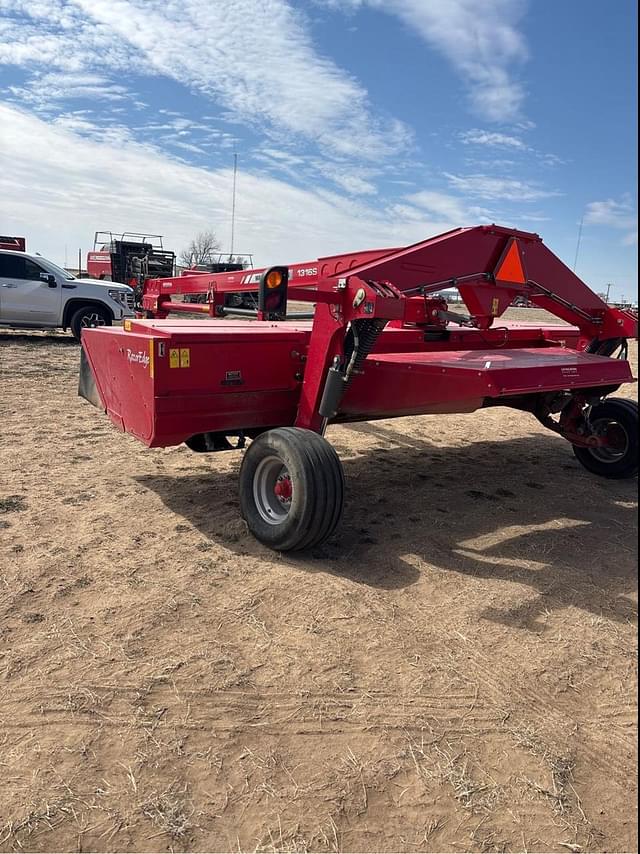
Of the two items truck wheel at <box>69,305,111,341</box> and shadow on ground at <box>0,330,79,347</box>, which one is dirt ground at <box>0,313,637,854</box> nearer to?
truck wheel at <box>69,305,111,341</box>

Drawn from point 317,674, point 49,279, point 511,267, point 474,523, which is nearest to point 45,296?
point 49,279

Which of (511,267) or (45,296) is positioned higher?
(511,267)

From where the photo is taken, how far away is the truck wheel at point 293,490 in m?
3.47

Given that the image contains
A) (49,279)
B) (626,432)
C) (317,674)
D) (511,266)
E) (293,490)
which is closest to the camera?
(317,674)

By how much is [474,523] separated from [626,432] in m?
1.74

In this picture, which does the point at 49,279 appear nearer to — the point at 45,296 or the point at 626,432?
the point at 45,296

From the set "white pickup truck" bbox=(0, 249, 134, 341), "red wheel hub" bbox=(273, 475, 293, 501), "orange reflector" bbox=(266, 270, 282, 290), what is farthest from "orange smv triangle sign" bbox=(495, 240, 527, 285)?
"white pickup truck" bbox=(0, 249, 134, 341)

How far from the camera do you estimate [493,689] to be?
99.3 inches

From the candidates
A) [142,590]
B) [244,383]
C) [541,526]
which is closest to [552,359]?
[541,526]

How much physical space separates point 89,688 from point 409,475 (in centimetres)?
324

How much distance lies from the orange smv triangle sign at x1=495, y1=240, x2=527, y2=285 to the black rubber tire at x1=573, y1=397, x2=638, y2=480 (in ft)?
4.85

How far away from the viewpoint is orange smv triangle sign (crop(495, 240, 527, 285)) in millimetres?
4109

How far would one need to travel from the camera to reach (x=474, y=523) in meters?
4.21

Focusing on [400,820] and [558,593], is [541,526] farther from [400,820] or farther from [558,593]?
[400,820]
